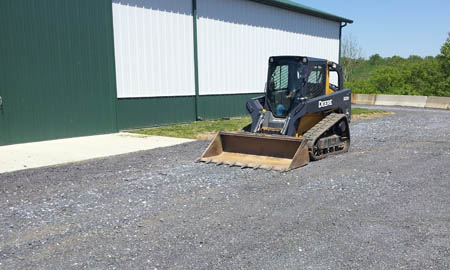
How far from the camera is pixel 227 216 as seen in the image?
570 cm

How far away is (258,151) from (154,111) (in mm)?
7319

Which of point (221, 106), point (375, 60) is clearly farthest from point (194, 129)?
point (375, 60)

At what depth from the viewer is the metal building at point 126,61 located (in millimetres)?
11992

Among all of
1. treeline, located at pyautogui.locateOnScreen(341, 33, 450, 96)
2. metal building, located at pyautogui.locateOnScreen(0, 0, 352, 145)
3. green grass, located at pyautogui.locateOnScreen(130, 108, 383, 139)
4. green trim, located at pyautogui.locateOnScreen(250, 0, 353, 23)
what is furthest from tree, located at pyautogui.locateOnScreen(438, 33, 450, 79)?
green grass, located at pyautogui.locateOnScreen(130, 108, 383, 139)

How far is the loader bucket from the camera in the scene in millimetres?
8609

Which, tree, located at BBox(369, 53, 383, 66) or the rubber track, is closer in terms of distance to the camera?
the rubber track

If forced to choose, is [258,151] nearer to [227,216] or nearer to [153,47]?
[227,216]

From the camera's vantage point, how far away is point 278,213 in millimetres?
5801

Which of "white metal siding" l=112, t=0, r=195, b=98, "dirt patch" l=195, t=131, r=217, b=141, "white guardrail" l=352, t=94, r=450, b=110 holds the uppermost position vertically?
"white metal siding" l=112, t=0, r=195, b=98

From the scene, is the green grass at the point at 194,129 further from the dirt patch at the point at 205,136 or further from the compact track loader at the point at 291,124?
the compact track loader at the point at 291,124

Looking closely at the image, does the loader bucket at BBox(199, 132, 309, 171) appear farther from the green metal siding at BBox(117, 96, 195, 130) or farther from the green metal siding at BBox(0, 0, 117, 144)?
the green metal siding at BBox(117, 96, 195, 130)

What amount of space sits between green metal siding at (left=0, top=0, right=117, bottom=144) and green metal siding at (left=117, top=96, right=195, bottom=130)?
491mm

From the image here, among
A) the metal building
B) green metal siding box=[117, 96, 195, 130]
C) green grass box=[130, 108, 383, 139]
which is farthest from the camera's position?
green metal siding box=[117, 96, 195, 130]

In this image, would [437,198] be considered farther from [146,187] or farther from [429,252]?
[146,187]
